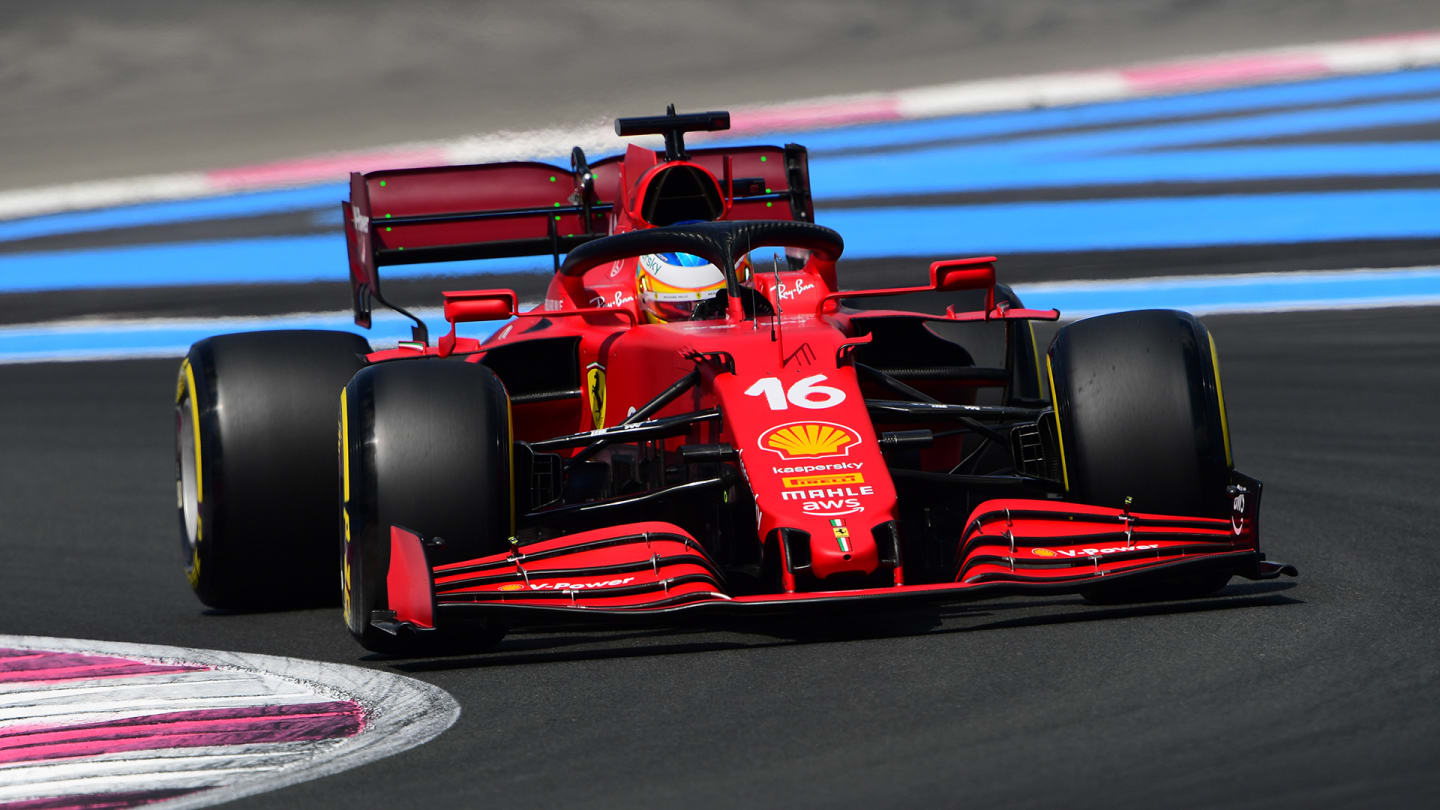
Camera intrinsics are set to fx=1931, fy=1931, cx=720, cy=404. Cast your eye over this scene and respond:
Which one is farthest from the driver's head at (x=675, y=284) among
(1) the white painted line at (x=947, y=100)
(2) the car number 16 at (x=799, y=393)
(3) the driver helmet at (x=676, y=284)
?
(1) the white painted line at (x=947, y=100)

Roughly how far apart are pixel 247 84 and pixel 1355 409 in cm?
1708

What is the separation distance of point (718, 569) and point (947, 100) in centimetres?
1769

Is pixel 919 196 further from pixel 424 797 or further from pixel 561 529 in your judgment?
pixel 424 797

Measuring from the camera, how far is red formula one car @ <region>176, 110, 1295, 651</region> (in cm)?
576

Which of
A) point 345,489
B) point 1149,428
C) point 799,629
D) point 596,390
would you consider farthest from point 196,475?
point 1149,428

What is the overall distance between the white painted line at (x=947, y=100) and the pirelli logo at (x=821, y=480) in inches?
601

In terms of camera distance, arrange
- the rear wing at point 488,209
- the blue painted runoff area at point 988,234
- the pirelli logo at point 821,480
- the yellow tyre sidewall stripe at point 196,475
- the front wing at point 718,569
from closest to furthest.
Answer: the front wing at point 718,569 < the pirelli logo at point 821,480 < the yellow tyre sidewall stripe at point 196,475 < the rear wing at point 488,209 < the blue painted runoff area at point 988,234

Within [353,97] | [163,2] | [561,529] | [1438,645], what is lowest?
[1438,645]

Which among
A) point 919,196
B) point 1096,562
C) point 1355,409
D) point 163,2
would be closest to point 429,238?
point 1096,562

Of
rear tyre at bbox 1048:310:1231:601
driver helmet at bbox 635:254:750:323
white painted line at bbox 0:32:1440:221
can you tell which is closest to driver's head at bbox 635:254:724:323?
driver helmet at bbox 635:254:750:323

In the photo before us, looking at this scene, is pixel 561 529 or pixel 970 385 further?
pixel 970 385

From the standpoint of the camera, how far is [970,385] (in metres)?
7.50

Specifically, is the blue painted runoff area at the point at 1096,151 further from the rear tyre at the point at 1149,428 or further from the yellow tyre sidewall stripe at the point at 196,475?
the rear tyre at the point at 1149,428

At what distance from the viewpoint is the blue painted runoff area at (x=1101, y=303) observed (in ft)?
50.2
